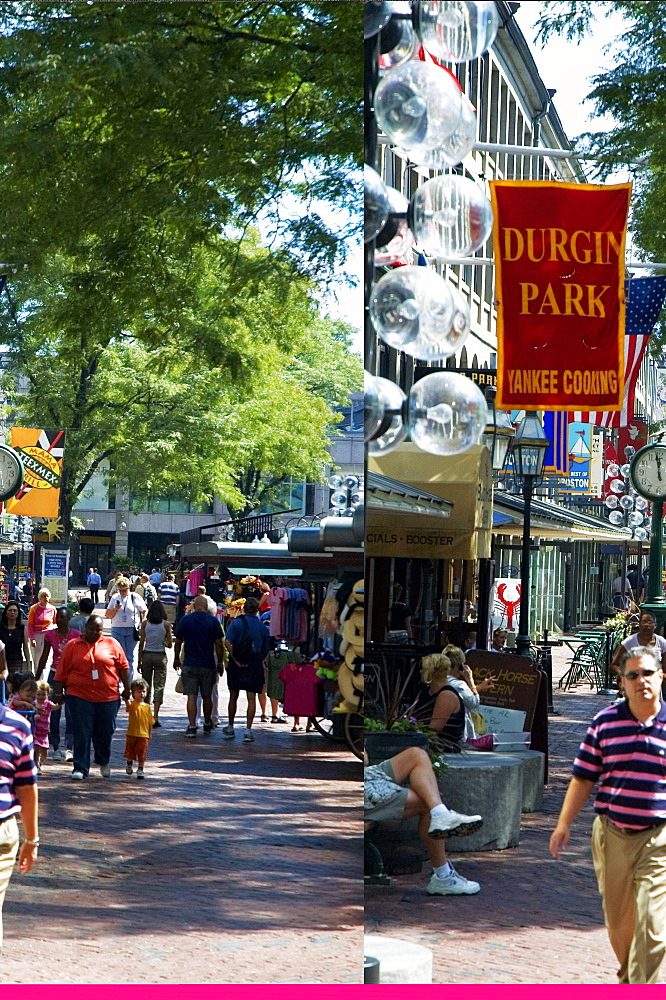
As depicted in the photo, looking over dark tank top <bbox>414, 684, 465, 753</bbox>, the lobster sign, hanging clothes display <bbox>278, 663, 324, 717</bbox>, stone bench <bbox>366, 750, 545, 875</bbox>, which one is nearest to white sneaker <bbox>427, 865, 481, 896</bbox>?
stone bench <bbox>366, 750, 545, 875</bbox>

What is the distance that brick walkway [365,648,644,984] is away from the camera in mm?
5070

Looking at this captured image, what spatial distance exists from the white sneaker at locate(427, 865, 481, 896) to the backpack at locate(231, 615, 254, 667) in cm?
144

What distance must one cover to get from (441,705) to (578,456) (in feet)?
5.33

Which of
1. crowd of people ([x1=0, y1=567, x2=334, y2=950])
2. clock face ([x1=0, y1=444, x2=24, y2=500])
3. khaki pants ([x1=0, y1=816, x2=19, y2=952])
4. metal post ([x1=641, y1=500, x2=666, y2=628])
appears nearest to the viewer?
khaki pants ([x1=0, y1=816, x2=19, y2=952])

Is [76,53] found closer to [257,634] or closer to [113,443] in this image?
[113,443]

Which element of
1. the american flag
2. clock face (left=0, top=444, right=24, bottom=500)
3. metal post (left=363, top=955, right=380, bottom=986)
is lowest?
metal post (left=363, top=955, right=380, bottom=986)

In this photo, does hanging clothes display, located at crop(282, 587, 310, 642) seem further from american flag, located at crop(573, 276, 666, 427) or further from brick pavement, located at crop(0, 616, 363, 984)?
american flag, located at crop(573, 276, 666, 427)

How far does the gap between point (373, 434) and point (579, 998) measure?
8.34ft

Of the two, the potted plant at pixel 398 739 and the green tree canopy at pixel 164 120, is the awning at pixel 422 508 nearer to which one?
the potted plant at pixel 398 739

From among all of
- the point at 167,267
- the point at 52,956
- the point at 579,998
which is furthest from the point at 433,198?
the point at 52,956

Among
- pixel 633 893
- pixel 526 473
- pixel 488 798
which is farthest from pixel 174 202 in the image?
pixel 633 893

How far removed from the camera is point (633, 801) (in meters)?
4.62

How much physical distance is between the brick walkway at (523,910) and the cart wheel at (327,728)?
70 cm

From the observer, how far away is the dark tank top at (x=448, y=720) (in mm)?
5309
